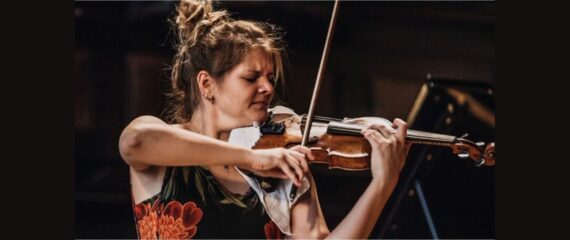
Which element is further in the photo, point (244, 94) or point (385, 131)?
point (244, 94)

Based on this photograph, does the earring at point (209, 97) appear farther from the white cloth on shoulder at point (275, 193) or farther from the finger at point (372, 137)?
the finger at point (372, 137)

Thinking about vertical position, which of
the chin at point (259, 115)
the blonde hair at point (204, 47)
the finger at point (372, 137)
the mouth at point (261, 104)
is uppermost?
the blonde hair at point (204, 47)

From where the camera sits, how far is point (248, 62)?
3.10 m

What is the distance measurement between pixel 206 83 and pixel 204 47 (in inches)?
4.3

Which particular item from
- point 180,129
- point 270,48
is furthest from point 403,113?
point 180,129

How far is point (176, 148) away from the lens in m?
2.98

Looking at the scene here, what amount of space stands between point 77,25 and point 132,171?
1.91 feet

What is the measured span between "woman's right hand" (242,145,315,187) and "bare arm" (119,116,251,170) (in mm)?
32

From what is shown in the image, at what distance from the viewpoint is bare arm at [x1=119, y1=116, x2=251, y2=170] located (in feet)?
9.74

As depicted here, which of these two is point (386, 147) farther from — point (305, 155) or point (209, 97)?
point (209, 97)

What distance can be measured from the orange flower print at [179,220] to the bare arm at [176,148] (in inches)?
5.7

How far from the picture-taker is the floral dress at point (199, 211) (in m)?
3.07

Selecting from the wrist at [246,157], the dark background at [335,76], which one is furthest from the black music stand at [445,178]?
the wrist at [246,157]

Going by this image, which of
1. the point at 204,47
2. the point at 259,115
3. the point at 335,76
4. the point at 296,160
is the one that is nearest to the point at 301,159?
the point at 296,160
